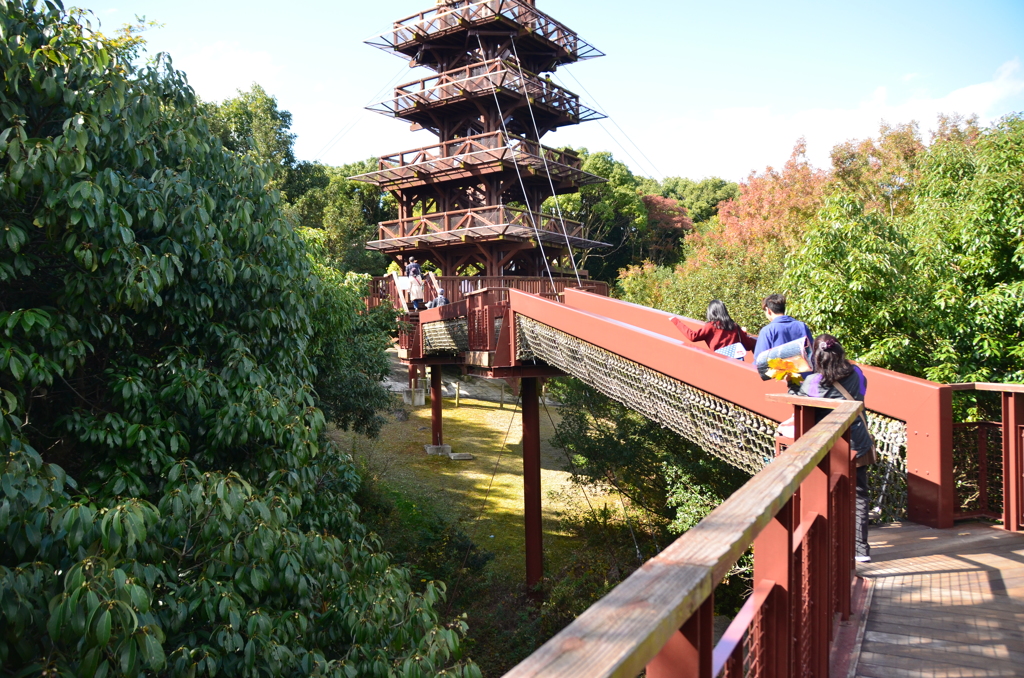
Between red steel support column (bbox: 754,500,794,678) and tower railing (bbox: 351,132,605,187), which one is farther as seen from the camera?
tower railing (bbox: 351,132,605,187)

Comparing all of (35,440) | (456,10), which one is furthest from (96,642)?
(456,10)

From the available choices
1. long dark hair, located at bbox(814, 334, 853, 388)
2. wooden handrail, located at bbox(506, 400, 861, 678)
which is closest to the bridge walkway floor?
long dark hair, located at bbox(814, 334, 853, 388)

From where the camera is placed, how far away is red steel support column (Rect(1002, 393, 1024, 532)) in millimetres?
4344

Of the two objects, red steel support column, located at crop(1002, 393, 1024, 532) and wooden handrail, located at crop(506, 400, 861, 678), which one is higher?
wooden handrail, located at crop(506, 400, 861, 678)

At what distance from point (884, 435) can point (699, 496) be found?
5.40 metres

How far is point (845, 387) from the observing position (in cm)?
397

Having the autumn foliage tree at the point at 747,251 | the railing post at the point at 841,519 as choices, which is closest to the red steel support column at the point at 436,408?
the autumn foliage tree at the point at 747,251

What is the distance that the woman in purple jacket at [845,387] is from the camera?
12.0ft

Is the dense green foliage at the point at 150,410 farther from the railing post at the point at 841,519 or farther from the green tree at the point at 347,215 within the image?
the green tree at the point at 347,215

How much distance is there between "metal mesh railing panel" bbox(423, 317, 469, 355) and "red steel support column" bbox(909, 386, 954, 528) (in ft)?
A: 26.4

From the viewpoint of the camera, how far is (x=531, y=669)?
0.64 meters

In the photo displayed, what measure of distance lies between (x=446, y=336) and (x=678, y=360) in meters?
7.38

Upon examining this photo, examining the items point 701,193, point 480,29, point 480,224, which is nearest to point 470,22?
point 480,29

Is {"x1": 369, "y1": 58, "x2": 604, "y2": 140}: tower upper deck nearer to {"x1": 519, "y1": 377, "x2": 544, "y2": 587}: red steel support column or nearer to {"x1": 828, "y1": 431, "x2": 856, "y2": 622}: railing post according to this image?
{"x1": 519, "y1": 377, "x2": 544, "y2": 587}: red steel support column
